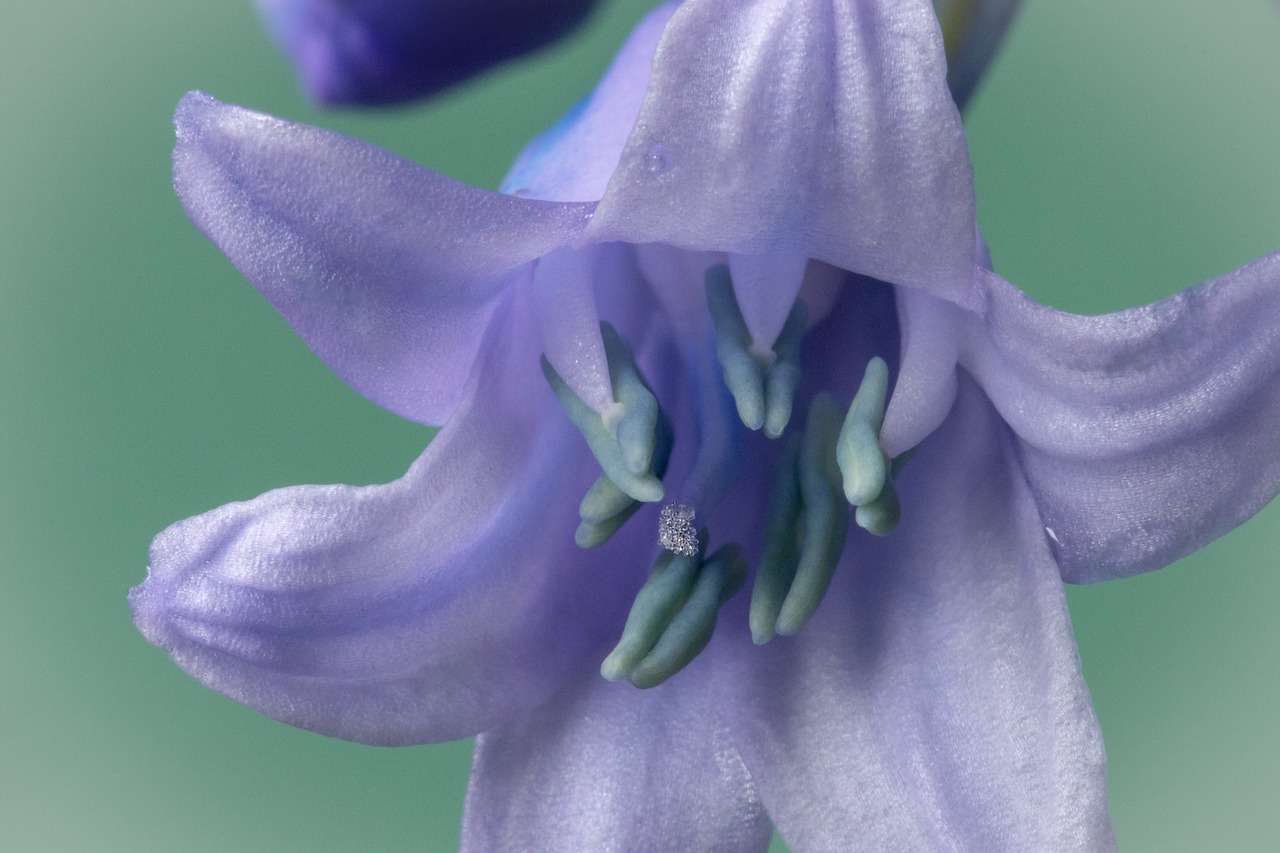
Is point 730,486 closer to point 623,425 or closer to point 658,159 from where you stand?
point 623,425

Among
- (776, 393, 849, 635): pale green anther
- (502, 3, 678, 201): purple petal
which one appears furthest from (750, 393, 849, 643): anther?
(502, 3, 678, 201): purple petal

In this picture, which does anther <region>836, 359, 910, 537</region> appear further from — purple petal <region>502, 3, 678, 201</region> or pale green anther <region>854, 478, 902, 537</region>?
purple petal <region>502, 3, 678, 201</region>

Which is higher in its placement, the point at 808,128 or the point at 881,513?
the point at 808,128

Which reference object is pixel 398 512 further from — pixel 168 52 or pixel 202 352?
pixel 168 52

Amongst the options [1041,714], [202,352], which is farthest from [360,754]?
[1041,714]

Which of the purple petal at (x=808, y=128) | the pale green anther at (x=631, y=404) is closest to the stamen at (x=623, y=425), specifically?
the pale green anther at (x=631, y=404)

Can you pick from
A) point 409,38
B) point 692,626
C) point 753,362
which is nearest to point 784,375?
point 753,362
